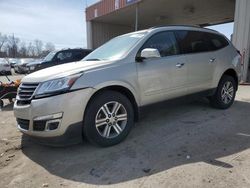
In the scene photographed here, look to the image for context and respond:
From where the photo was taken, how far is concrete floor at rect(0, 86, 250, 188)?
9.82 feet

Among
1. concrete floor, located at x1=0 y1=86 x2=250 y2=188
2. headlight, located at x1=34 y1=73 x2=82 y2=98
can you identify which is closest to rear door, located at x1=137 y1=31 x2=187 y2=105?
concrete floor, located at x1=0 y1=86 x2=250 y2=188

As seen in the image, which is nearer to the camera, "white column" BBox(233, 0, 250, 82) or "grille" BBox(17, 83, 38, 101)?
"grille" BBox(17, 83, 38, 101)

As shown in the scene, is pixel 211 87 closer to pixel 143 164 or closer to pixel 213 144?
pixel 213 144

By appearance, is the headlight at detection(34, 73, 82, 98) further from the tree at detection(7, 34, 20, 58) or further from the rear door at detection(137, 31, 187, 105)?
the tree at detection(7, 34, 20, 58)

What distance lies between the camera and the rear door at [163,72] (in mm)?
4230

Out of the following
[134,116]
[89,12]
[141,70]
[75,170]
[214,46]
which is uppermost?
[89,12]

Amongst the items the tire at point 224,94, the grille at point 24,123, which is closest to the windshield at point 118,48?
the grille at point 24,123

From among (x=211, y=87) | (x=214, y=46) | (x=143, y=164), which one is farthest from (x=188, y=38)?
(x=143, y=164)

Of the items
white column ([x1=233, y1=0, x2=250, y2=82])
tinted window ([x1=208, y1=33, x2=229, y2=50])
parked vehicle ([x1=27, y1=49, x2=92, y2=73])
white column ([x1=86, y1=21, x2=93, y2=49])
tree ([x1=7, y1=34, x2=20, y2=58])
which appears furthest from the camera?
tree ([x1=7, y1=34, x2=20, y2=58])

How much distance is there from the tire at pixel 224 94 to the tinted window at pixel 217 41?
699 mm

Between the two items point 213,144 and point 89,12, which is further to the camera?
point 89,12

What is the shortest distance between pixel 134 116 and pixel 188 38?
6.59 ft

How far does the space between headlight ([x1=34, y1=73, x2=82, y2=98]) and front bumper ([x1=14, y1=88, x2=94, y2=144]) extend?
8cm

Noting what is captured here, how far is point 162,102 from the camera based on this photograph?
454 centimetres
